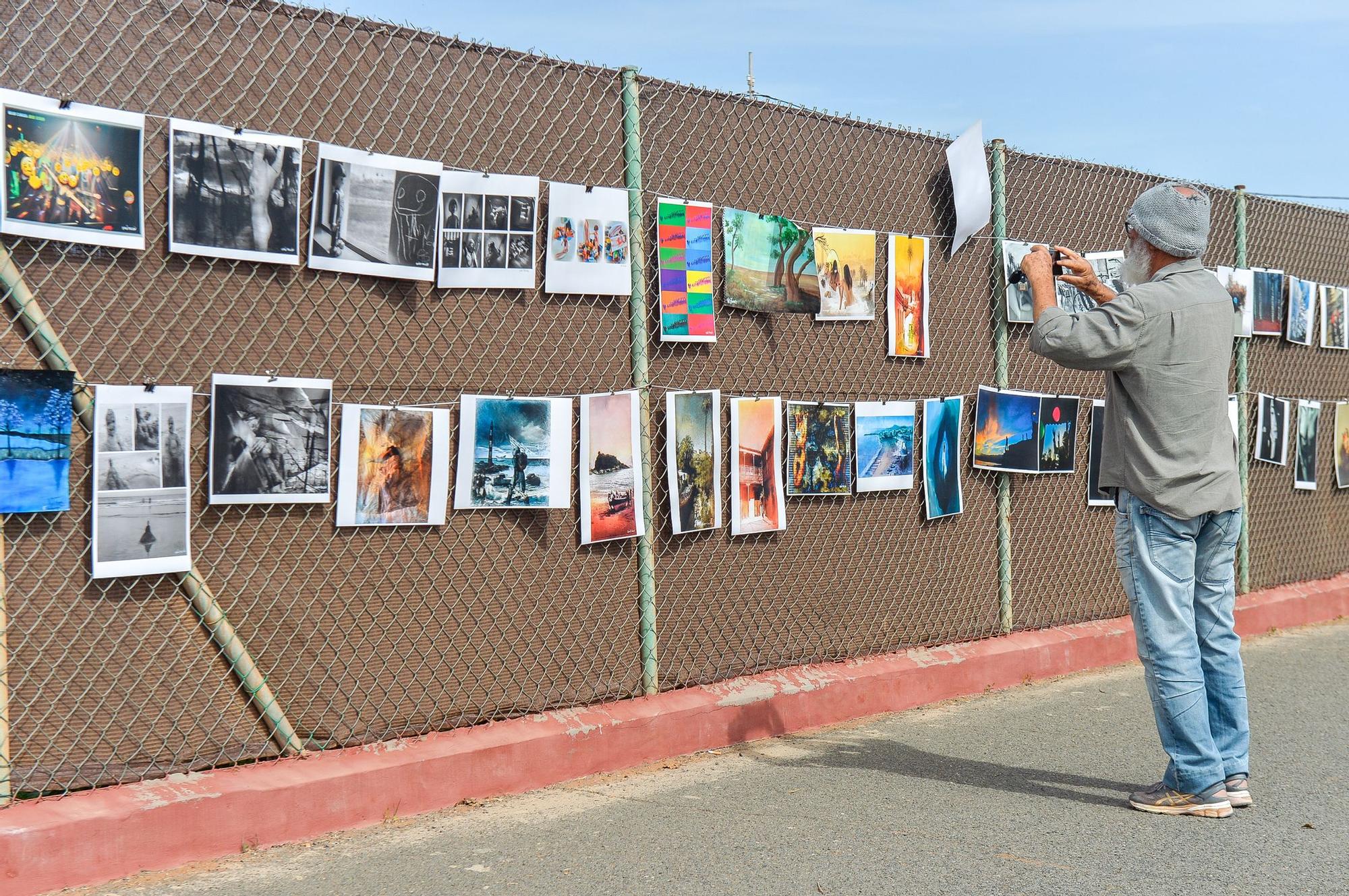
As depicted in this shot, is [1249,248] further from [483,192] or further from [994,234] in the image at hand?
[483,192]

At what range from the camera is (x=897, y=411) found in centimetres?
585

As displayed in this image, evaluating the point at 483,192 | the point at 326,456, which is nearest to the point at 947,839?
the point at 326,456

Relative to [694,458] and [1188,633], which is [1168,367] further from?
[694,458]

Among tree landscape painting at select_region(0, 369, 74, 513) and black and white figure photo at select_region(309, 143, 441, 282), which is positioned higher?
black and white figure photo at select_region(309, 143, 441, 282)

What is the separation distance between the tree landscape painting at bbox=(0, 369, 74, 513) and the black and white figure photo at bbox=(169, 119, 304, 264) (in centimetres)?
59

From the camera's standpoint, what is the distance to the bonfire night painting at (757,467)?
17.1ft

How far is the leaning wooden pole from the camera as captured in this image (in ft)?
11.3

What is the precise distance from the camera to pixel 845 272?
561 centimetres

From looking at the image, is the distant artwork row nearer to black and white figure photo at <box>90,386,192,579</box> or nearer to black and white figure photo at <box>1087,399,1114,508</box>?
black and white figure photo at <box>1087,399,1114,508</box>

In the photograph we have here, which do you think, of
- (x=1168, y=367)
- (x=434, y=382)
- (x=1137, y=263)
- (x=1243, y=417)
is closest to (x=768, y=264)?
(x=1137, y=263)

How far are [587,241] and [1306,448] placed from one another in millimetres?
6076

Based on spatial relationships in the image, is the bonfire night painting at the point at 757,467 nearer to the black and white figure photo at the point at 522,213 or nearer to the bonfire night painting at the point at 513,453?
the bonfire night painting at the point at 513,453

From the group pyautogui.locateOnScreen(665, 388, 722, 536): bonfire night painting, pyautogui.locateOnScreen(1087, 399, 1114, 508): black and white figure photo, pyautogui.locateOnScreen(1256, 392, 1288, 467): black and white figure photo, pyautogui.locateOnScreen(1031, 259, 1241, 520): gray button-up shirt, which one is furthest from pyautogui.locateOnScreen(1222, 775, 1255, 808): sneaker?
pyautogui.locateOnScreen(1256, 392, 1288, 467): black and white figure photo

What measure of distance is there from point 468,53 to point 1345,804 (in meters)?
4.22
